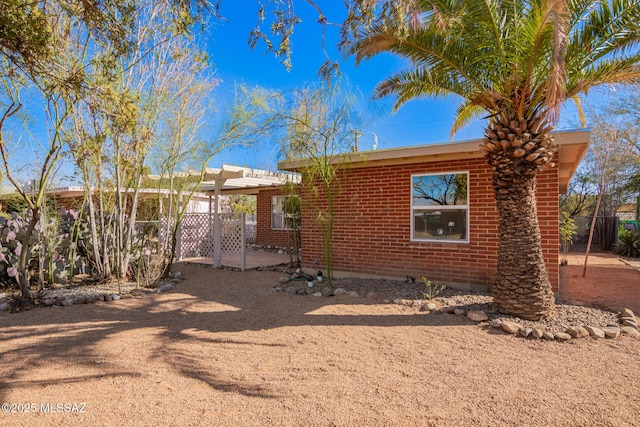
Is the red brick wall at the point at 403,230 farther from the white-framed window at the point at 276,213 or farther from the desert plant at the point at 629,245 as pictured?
the desert plant at the point at 629,245

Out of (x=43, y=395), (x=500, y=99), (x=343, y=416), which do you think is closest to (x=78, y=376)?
(x=43, y=395)

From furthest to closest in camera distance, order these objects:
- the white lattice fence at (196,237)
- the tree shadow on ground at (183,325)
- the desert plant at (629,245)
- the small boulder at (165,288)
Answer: the desert plant at (629,245) < the white lattice fence at (196,237) < the small boulder at (165,288) < the tree shadow on ground at (183,325)

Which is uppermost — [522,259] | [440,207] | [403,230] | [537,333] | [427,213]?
[440,207]

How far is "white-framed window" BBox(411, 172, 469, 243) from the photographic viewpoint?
7.24 m

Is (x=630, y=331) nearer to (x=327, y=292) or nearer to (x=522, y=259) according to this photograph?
(x=522, y=259)

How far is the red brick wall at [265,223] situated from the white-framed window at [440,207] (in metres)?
8.61

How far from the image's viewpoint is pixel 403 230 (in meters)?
7.81

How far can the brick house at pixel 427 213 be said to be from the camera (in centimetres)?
664

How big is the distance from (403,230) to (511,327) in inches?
131

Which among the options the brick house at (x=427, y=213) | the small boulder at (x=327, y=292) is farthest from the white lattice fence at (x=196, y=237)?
the small boulder at (x=327, y=292)

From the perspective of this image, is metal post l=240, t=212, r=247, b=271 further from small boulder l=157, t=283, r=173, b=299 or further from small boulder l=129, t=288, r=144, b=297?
small boulder l=129, t=288, r=144, b=297

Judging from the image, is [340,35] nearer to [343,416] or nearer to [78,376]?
[343,416]

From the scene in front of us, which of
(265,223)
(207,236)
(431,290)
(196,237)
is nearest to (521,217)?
(431,290)

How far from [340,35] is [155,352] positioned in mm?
4208
